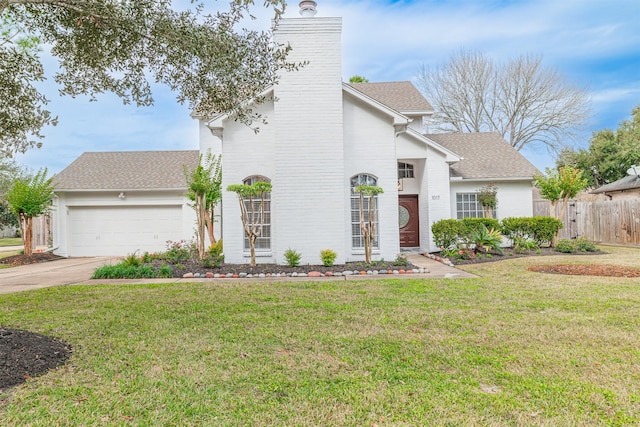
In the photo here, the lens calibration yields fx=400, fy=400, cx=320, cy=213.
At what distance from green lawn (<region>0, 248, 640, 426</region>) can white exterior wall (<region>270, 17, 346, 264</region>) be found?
14.4ft

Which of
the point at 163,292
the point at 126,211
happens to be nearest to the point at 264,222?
the point at 163,292

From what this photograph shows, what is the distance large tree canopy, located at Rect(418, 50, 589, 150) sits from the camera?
28797mm

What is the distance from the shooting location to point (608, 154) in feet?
92.4

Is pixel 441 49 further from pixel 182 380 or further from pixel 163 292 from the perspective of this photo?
pixel 182 380

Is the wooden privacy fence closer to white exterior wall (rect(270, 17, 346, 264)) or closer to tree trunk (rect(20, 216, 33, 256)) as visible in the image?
white exterior wall (rect(270, 17, 346, 264))

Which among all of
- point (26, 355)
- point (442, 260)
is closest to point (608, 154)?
point (442, 260)

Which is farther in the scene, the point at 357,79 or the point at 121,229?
the point at 357,79

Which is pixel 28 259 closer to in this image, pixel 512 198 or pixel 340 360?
pixel 340 360

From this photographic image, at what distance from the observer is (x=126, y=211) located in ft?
57.8

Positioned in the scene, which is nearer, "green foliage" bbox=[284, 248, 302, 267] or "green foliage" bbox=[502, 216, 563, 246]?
"green foliage" bbox=[284, 248, 302, 267]

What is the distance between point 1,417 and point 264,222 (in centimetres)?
944

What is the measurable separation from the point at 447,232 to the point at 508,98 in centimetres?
2041

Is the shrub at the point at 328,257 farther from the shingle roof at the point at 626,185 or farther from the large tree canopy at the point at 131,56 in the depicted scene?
the shingle roof at the point at 626,185

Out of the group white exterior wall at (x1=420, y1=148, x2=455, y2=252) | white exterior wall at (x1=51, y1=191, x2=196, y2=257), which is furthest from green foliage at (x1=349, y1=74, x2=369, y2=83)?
white exterior wall at (x1=51, y1=191, x2=196, y2=257)
